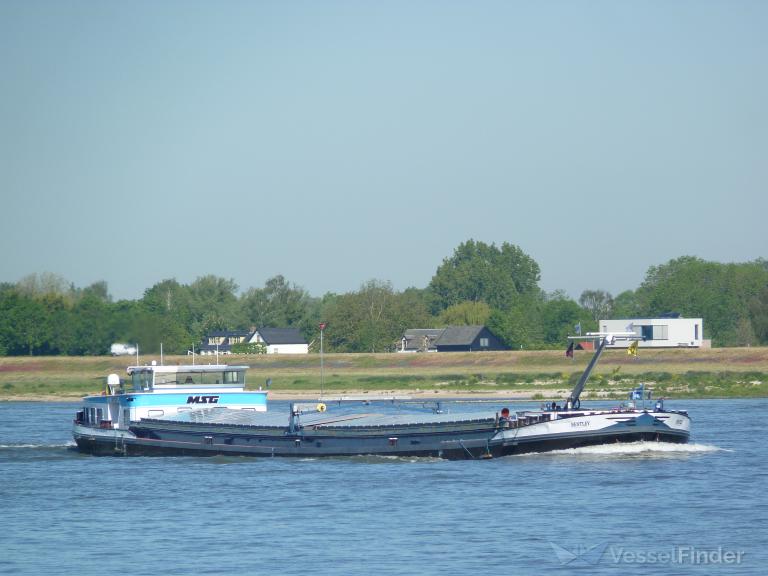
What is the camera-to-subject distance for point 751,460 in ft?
153

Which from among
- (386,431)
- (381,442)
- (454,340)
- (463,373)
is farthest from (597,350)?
(454,340)

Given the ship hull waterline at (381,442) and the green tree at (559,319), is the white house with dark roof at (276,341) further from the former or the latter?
the ship hull waterline at (381,442)

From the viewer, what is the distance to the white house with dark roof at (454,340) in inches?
6053

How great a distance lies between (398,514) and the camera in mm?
36406

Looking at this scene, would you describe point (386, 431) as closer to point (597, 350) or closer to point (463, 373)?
point (597, 350)

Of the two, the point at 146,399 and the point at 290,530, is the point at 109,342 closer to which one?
the point at 146,399

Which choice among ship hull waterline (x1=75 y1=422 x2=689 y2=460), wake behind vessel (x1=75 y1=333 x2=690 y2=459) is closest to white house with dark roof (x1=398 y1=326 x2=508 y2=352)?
wake behind vessel (x1=75 y1=333 x2=690 y2=459)

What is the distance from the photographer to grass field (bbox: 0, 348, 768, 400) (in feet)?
320

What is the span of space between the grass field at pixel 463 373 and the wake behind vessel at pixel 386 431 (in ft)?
117

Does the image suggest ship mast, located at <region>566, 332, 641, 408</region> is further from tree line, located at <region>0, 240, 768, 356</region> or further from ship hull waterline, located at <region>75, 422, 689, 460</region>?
tree line, located at <region>0, 240, 768, 356</region>

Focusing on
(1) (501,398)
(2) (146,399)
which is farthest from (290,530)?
(1) (501,398)

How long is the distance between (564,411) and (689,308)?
13139 centimetres

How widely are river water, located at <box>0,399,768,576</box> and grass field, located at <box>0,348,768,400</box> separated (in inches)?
1602

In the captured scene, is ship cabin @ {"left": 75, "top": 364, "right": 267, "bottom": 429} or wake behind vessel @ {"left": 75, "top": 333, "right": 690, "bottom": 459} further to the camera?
ship cabin @ {"left": 75, "top": 364, "right": 267, "bottom": 429}
